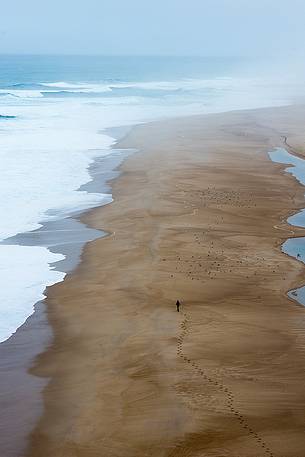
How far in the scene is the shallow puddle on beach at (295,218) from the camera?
18469 millimetres

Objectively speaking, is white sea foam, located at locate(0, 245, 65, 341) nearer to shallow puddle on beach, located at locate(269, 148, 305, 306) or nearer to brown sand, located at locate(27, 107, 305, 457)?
brown sand, located at locate(27, 107, 305, 457)

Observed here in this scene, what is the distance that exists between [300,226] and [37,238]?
8.79 metres

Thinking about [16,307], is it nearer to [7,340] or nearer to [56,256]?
[7,340]

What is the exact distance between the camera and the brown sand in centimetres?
1177

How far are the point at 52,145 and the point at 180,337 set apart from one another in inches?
1322

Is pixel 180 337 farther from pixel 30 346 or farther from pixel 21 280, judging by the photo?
pixel 21 280

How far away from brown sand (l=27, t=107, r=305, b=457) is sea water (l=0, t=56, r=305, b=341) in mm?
1136

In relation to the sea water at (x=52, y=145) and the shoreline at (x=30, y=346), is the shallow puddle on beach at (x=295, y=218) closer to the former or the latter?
the shoreline at (x=30, y=346)

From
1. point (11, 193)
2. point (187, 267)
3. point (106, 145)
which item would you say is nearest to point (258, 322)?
point (187, 267)

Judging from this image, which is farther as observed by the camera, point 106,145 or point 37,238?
point 106,145

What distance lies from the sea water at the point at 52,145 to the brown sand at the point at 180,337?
114 cm

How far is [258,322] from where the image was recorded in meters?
16.3

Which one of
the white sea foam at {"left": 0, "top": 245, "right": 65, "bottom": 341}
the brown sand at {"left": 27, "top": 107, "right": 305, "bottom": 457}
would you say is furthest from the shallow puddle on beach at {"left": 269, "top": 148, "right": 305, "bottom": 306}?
the white sea foam at {"left": 0, "top": 245, "right": 65, "bottom": 341}

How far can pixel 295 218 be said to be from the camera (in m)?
26.2
